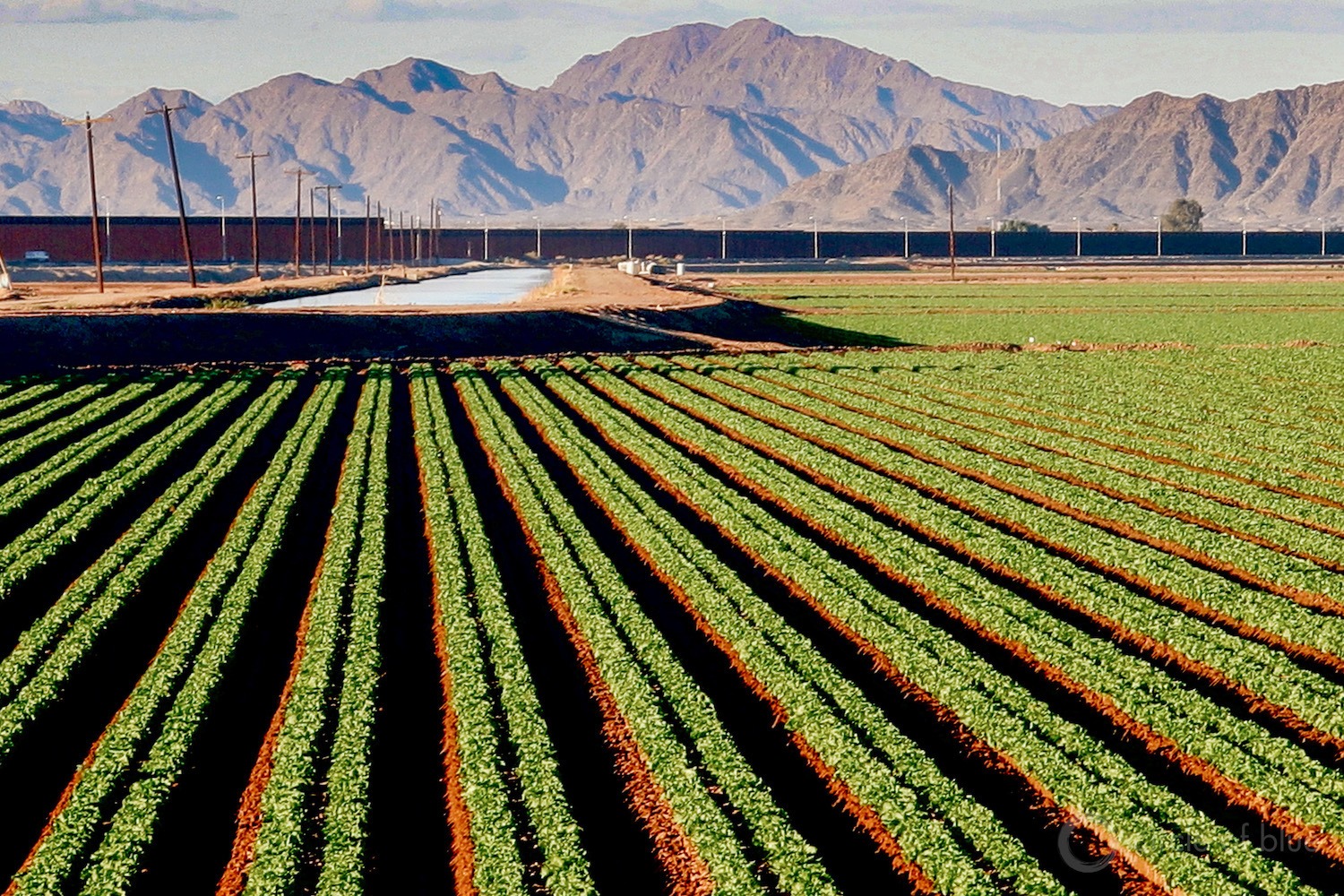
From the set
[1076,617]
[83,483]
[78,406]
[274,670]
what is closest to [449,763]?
[274,670]

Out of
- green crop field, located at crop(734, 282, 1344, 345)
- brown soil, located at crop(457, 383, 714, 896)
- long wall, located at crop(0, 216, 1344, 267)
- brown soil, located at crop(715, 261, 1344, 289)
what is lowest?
brown soil, located at crop(457, 383, 714, 896)

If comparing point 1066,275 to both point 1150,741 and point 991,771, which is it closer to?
point 1150,741

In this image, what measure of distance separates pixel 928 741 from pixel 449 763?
5344 mm

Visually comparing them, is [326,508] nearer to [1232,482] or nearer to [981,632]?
[981,632]

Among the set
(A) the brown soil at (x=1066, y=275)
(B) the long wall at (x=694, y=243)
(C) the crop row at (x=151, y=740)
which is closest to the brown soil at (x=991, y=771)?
(C) the crop row at (x=151, y=740)

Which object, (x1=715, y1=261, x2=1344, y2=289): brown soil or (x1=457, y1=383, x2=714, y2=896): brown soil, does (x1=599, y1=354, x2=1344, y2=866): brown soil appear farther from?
(x1=715, y1=261, x2=1344, y2=289): brown soil

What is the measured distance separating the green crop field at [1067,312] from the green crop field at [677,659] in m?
26.8

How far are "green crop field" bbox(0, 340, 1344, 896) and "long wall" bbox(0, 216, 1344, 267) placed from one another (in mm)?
116332

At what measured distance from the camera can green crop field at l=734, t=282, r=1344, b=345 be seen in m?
A: 61.9

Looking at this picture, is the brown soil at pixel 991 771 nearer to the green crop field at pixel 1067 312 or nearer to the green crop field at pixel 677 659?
the green crop field at pixel 677 659

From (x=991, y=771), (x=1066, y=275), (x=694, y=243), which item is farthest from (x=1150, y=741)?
(x=694, y=243)

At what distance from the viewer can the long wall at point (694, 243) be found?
5782 inches

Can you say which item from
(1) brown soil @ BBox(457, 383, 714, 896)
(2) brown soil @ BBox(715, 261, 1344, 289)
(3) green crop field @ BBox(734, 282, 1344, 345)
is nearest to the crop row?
(1) brown soil @ BBox(457, 383, 714, 896)

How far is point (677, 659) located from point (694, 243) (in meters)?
160
